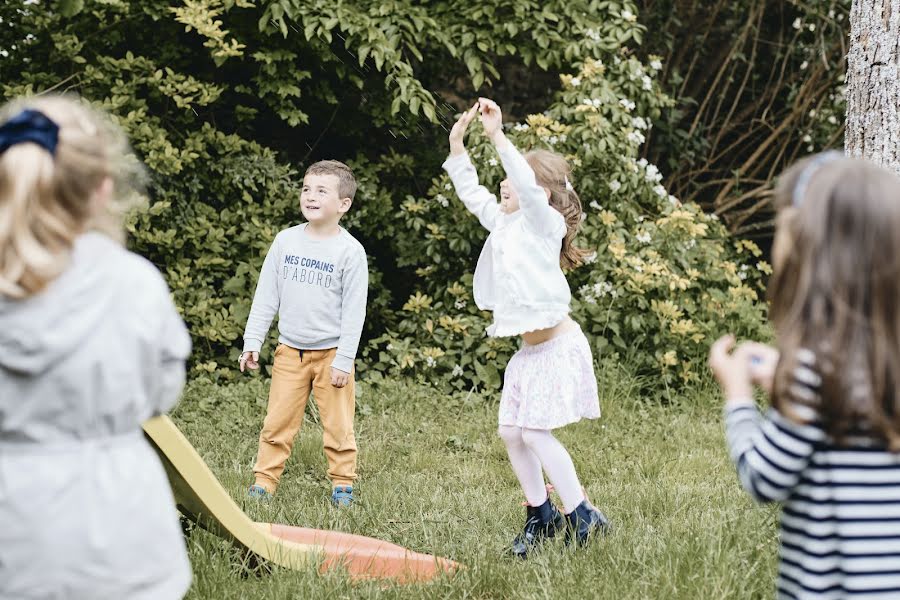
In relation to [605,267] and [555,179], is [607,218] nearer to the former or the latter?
[605,267]

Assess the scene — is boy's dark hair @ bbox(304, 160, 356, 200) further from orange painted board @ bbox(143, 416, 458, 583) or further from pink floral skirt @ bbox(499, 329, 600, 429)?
orange painted board @ bbox(143, 416, 458, 583)

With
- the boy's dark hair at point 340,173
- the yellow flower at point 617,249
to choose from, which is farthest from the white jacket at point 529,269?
the yellow flower at point 617,249

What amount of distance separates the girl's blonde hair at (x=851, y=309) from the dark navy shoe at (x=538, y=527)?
182 centimetres

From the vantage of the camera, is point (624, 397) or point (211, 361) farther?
point (211, 361)

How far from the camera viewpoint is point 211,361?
6.13 meters

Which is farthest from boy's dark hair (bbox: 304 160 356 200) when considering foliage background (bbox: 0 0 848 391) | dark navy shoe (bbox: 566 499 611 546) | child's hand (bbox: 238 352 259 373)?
foliage background (bbox: 0 0 848 391)

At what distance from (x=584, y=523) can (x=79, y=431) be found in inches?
80.4

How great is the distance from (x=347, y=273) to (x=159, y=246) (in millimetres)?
2570

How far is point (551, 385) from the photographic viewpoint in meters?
A: 3.31

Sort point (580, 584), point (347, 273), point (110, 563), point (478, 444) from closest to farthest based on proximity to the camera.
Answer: point (110, 563), point (580, 584), point (347, 273), point (478, 444)

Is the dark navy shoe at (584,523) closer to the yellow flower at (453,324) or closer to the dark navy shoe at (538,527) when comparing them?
the dark navy shoe at (538,527)

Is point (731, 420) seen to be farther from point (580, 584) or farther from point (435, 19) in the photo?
point (435, 19)

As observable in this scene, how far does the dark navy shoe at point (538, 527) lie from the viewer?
128 inches

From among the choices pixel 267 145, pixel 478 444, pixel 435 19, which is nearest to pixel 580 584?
pixel 478 444
